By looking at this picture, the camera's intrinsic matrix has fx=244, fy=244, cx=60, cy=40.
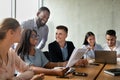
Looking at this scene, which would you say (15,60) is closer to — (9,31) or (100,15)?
(9,31)

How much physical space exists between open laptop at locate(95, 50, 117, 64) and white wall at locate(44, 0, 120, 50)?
8.23ft

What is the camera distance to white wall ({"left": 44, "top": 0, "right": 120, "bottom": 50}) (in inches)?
244

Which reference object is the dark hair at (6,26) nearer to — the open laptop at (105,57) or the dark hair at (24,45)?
the dark hair at (24,45)

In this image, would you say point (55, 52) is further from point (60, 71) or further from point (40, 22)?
point (60, 71)

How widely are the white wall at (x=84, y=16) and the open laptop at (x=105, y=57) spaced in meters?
2.51

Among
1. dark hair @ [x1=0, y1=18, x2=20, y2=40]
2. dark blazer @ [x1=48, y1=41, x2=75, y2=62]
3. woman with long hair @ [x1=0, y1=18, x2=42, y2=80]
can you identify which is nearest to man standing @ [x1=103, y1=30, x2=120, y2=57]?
dark blazer @ [x1=48, y1=41, x2=75, y2=62]

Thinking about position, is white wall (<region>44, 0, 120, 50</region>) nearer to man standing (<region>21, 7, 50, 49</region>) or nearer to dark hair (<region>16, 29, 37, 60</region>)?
man standing (<region>21, 7, 50, 49</region>)

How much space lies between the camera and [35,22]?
4281mm

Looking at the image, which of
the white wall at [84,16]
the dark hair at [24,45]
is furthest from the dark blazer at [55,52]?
the white wall at [84,16]

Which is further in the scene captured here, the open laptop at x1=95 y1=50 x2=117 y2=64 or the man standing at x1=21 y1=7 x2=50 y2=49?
the man standing at x1=21 y1=7 x2=50 y2=49

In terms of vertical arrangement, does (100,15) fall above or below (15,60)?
above

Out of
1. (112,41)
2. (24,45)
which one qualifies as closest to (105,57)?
(112,41)

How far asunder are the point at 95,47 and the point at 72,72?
7.10 feet

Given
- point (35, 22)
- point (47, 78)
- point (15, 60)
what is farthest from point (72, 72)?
point (35, 22)
